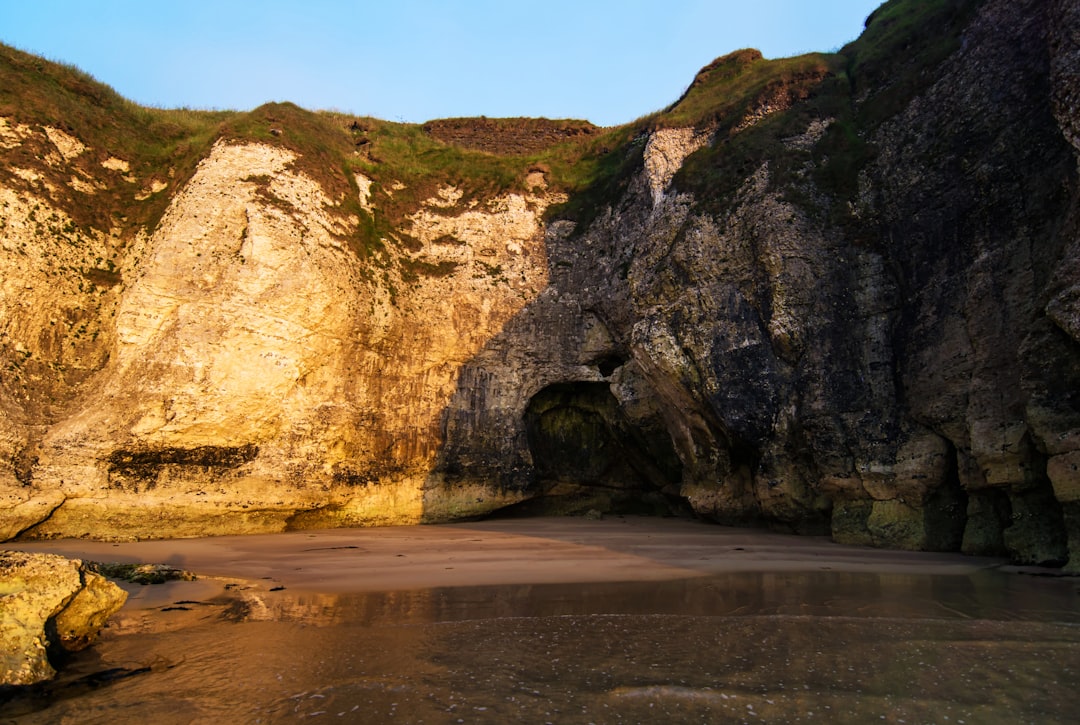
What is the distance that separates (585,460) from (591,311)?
15.7 ft

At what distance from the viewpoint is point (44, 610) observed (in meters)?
4.47

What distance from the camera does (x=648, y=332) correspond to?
575 inches

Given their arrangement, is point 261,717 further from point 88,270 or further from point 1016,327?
point 88,270

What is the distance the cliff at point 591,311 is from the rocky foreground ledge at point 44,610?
9.00 metres

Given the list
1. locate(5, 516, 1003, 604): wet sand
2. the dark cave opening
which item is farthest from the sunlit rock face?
the dark cave opening

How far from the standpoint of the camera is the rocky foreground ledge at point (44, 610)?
4137 mm

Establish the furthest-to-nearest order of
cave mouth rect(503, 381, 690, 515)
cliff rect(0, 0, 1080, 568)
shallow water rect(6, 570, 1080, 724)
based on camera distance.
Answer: cave mouth rect(503, 381, 690, 515) < cliff rect(0, 0, 1080, 568) < shallow water rect(6, 570, 1080, 724)

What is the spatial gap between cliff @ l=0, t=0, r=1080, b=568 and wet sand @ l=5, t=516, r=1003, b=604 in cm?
120

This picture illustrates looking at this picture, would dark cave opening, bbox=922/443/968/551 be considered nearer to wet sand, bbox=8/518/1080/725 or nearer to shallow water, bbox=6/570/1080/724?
wet sand, bbox=8/518/1080/725

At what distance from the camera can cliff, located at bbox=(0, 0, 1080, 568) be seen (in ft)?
32.6

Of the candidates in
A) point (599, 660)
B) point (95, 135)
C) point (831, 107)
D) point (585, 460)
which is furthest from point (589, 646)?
point (95, 135)

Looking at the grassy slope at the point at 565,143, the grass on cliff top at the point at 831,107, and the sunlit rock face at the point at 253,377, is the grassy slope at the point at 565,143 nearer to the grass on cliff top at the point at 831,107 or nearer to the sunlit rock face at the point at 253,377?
the grass on cliff top at the point at 831,107

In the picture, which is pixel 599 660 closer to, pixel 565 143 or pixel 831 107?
pixel 831 107

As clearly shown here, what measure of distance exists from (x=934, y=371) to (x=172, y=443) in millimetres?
15638
